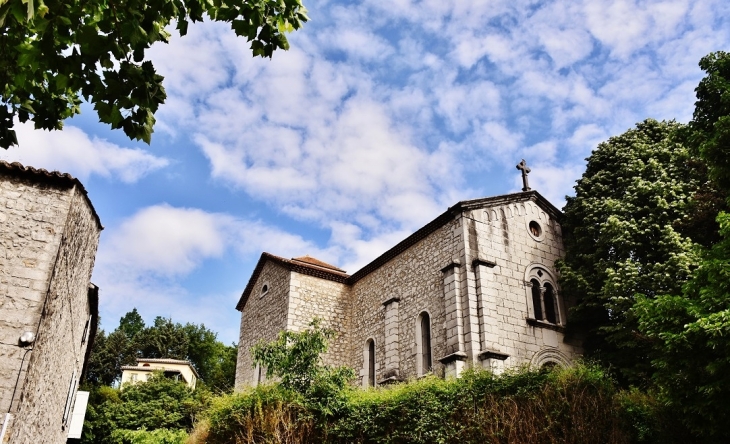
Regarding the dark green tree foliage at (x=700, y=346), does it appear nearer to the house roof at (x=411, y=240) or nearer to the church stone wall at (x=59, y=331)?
the house roof at (x=411, y=240)

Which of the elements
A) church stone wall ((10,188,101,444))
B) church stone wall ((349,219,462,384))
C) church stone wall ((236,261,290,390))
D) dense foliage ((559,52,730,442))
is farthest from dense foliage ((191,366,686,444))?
church stone wall ((236,261,290,390))

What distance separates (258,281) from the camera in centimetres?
2564

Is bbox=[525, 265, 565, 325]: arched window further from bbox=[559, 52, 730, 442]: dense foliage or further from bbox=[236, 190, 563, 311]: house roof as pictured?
bbox=[236, 190, 563, 311]: house roof

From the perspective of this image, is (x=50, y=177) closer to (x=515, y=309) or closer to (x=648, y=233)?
(x=515, y=309)

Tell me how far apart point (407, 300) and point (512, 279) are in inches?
148

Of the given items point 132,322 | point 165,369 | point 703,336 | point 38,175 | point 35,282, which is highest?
point 132,322

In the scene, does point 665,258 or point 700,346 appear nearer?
point 700,346

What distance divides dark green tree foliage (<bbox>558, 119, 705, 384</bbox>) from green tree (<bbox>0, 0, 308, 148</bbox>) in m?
11.6

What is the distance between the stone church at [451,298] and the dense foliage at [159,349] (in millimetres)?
27981

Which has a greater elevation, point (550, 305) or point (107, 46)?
point (550, 305)

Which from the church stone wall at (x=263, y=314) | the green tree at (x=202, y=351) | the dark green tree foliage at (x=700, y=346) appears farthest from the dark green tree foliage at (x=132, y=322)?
the dark green tree foliage at (x=700, y=346)

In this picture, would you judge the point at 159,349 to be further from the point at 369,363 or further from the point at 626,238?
the point at 626,238

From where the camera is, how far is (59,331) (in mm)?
9797

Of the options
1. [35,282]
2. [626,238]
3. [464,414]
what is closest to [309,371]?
[464,414]
